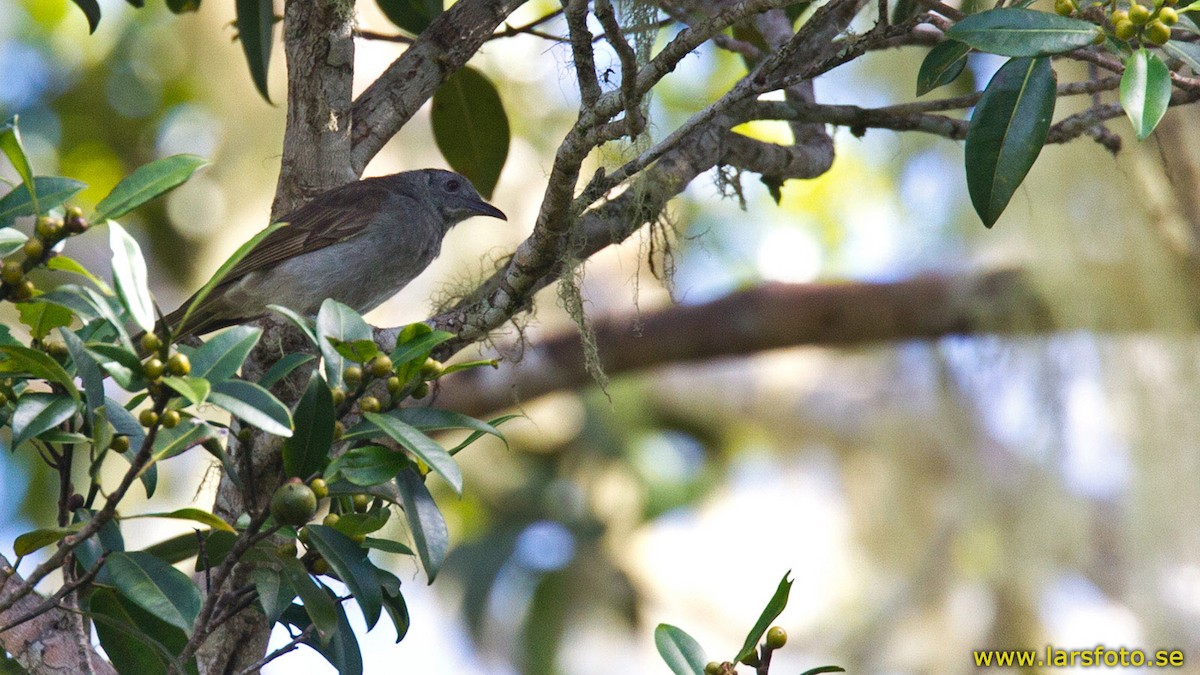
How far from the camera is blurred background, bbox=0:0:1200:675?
6.70m

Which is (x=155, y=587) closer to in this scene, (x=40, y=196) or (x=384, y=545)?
(x=384, y=545)

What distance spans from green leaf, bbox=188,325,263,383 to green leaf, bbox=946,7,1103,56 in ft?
5.12

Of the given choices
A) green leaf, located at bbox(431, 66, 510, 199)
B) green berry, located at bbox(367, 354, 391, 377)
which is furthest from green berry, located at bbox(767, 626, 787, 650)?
green leaf, located at bbox(431, 66, 510, 199)

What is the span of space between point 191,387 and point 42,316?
0.65 m

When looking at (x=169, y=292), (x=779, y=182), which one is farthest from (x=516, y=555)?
(x=779, y=182)

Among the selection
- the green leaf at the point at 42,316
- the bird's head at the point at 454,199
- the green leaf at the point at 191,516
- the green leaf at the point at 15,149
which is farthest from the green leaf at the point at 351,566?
the bird's head at the point at 454,199

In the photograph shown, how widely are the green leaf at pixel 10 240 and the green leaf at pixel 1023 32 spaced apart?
188 centimetres

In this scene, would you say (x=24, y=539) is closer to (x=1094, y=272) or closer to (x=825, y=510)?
(x=1094, y=272)

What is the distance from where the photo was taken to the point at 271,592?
7.31 ft

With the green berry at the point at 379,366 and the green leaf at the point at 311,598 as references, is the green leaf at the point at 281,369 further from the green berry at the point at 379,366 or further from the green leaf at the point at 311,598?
the green leaf at the point at 311,598

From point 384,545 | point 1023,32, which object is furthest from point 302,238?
point 1023,32

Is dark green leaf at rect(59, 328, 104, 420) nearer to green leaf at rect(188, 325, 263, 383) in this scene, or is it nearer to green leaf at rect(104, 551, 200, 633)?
green leaf at rect(188, 325, 263, 383)

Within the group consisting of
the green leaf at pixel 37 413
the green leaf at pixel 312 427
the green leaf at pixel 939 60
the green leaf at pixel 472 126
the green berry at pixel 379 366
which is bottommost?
the green leaf at pixel 312 427

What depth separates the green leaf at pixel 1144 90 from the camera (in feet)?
7.55
